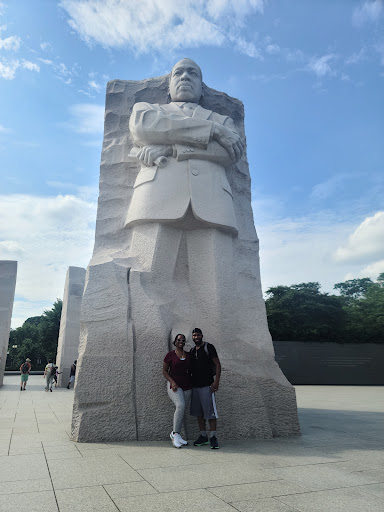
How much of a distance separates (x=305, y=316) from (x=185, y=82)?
76.1 ft

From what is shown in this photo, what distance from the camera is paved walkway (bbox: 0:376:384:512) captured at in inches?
97.7

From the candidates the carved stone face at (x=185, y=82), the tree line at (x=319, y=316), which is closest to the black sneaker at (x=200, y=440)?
the carved stone face at (x=185, y=82)

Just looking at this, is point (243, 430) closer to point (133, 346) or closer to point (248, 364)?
point (248, 364)

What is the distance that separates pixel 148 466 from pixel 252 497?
1.08 meters

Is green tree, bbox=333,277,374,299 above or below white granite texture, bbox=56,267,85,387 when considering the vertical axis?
above

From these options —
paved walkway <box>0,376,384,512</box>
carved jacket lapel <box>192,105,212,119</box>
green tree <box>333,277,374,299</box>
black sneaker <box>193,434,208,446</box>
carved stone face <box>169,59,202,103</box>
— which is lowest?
paved walkway <box>0,376,384,512</box>

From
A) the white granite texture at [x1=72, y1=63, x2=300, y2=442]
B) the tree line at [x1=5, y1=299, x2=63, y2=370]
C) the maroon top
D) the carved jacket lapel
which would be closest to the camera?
the maroon top

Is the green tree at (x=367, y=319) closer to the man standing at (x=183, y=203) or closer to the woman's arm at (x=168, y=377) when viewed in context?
the man standing at (x=183, y=203)

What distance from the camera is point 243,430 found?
4.75m

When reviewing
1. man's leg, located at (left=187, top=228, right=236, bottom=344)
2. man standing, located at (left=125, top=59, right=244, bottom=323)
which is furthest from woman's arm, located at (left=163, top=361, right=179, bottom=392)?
man standing, located at (left=125, top=59, right=244, bottom=323)

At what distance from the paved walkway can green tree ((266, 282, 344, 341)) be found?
22.2 meters

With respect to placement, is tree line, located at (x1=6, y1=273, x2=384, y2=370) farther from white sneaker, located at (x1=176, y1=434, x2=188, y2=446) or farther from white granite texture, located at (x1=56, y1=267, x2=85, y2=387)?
white sneaker, located at (x1=176, y1=434, x2=188, y2=446)

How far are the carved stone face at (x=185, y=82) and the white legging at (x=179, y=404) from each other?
15.0 ft

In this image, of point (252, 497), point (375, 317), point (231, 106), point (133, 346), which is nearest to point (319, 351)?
point (375, 317)
